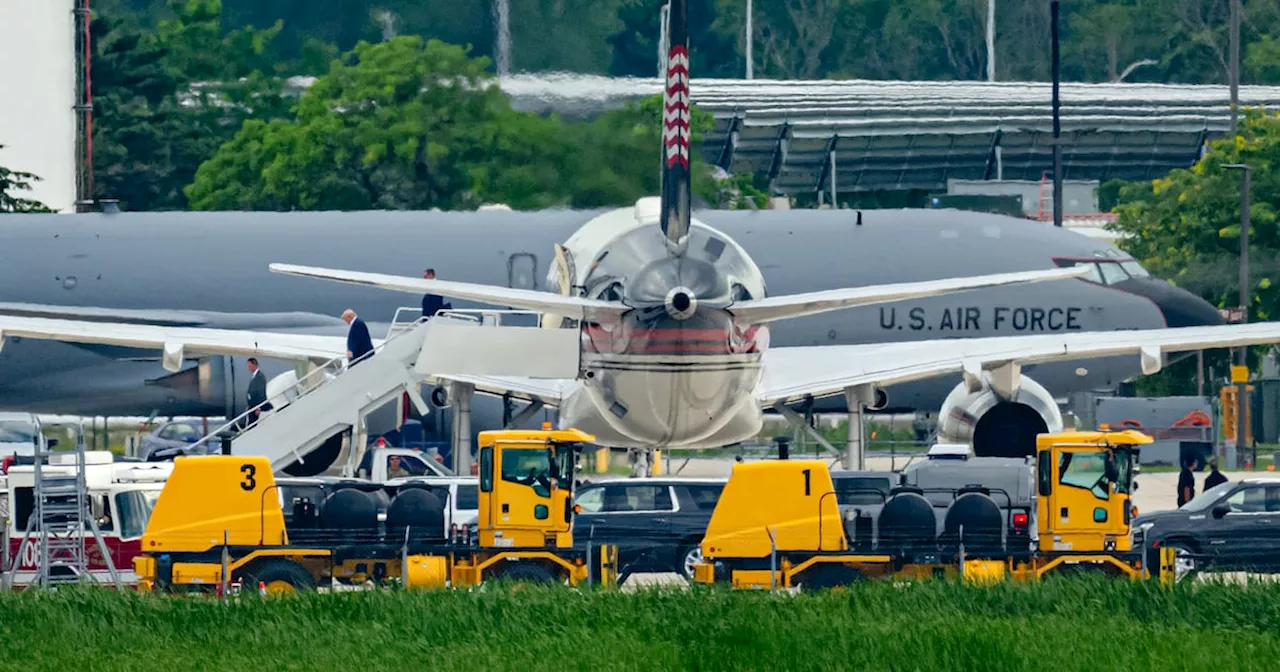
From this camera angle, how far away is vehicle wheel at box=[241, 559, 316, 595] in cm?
2438

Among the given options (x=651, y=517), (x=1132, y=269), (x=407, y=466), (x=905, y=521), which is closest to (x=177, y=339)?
(x=407, y=466)

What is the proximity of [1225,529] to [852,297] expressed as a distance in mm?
6195

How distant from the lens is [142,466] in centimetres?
2964

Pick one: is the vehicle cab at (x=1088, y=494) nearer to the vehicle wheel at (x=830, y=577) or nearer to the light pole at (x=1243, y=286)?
the vehicle wheel at (x=830, y=577)

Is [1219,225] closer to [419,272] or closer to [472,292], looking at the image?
[419,272]

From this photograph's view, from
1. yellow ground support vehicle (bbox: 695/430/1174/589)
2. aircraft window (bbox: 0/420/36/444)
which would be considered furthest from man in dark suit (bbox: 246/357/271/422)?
yellow ground support vehicle (bbox: 695/430/1174/589)

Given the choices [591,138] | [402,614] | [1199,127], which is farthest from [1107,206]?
[402,614]

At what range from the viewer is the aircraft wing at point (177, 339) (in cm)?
3294

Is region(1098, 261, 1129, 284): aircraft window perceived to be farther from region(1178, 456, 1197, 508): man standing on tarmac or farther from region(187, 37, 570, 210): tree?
region(187, 37, 570, 210): tree

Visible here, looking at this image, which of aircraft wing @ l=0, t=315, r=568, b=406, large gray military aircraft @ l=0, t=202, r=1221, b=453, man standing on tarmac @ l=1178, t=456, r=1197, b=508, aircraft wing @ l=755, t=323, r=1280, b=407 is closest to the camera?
aircraft wing @ l=0, t=315, r=568, b=406

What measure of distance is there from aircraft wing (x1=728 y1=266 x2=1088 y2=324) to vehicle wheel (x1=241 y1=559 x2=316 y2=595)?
5.96 m

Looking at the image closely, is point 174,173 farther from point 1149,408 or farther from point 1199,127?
point 1199,127

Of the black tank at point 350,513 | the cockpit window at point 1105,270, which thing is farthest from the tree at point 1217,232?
the black tank at point 350,513

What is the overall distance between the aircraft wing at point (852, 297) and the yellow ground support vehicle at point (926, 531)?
1.93 metres
